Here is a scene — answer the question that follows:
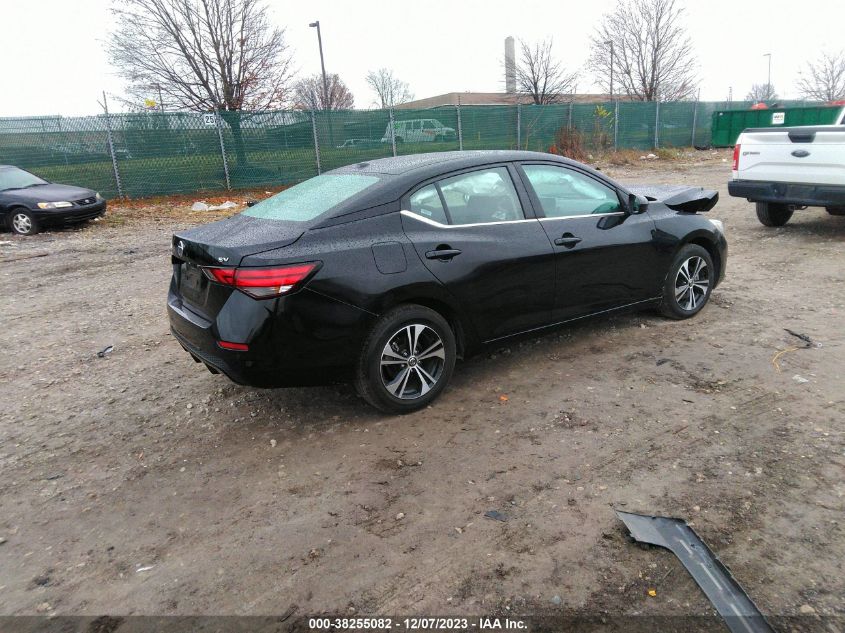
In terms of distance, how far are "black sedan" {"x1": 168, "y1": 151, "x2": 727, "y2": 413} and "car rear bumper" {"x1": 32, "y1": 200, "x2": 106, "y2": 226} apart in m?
9.94

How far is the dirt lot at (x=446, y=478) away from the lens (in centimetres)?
249

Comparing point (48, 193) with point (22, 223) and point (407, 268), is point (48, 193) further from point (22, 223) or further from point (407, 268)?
point (407, 268)

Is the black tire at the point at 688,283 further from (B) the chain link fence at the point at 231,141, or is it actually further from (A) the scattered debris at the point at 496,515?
(B) the chain link fence at the point at 231,141

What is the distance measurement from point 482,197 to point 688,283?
7.63 ft

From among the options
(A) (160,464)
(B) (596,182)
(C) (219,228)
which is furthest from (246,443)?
(B) (596,182)

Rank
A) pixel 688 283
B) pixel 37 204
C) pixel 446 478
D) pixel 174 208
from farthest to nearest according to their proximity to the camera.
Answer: pixel 174 208
pixel 37 204
pixel 688 283
pixel 446 478

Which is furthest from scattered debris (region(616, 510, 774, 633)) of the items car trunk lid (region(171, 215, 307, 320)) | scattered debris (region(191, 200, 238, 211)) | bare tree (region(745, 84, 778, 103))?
bare tree (region(745, 84, 778, 103))

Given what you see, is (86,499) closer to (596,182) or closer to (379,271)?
(379,271)

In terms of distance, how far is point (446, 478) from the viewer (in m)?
3.24

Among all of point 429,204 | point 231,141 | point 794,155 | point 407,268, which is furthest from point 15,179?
point 794,155

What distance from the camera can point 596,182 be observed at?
480cm

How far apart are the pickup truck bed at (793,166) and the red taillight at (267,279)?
7.32 m

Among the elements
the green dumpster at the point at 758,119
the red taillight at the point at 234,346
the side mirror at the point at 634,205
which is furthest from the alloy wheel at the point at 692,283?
the green dumpster at the point at 758,119

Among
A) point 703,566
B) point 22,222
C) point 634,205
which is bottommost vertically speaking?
point 703,566
